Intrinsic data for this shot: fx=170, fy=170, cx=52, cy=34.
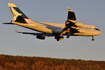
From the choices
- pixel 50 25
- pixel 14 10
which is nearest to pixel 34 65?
pixel 50 25

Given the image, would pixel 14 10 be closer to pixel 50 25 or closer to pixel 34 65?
pixel 50 25

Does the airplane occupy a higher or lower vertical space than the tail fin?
lower

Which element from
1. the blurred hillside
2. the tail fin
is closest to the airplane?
the tail fin

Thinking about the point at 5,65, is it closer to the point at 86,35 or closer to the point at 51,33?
the point at 51,33

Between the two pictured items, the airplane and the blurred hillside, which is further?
the airplane

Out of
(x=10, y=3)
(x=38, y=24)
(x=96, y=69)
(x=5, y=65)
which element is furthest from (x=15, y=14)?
(x=96, y=69)

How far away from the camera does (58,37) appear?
3425 cm

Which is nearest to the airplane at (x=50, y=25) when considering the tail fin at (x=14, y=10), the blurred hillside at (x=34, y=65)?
the tail fin at (x=14, y=10)

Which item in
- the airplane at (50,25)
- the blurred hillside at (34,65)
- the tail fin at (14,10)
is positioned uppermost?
the tail fin at (14,10)

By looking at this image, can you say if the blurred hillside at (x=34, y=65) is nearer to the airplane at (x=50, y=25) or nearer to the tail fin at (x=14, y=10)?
the airplane at (x=50, y=25)

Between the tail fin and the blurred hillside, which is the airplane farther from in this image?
the blurred hillside

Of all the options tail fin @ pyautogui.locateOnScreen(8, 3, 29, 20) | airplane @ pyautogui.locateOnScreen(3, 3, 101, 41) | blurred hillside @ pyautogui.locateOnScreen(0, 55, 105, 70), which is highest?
tail fin @ pyautogui.locateOnScreen(8, 3, 29, 20)

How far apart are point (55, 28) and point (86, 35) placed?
25.3 ft

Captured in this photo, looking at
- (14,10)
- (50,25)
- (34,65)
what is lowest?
(34,65)
